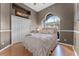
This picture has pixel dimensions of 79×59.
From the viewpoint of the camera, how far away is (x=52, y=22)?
1.77m

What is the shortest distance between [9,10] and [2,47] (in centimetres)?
66

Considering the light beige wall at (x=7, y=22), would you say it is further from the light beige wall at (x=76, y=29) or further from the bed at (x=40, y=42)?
the light beige wall at (x=76, y=29)

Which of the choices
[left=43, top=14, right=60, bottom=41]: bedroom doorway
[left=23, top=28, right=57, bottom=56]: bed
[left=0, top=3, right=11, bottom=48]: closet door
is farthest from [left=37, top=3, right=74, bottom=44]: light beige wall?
[left=0, top=3, right=11, bottom=48]: closet door

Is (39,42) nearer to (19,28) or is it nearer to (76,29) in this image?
(19,28)

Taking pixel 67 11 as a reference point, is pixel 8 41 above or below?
below

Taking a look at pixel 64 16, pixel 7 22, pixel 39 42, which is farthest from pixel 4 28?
pixel 64 16

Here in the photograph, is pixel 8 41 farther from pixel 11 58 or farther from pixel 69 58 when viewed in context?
pixel 69 58

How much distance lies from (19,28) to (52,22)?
591mm

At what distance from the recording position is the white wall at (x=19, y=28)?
1748 millimetres

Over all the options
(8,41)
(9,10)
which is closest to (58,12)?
(9,10)

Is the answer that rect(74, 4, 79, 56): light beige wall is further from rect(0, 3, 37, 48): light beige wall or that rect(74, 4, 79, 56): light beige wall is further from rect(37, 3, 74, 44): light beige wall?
rect(0, 3, 37, 48): light beige wall

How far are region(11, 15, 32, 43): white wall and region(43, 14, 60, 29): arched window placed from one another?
11.9 inches

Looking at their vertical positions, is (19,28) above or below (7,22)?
below

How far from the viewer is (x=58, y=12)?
1811 mm
